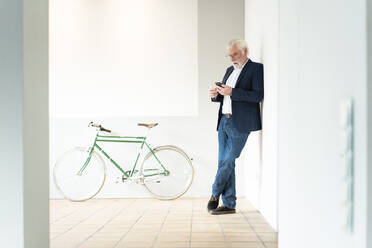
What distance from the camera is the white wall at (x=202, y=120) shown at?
15.9 feet

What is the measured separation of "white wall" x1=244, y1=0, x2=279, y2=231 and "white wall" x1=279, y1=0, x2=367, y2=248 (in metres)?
1.46

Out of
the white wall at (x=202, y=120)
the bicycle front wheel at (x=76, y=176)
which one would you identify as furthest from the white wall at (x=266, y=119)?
the bicycle front wheel at (x=76, y=176)

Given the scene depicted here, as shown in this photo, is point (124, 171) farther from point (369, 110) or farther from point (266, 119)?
point (369, 110)

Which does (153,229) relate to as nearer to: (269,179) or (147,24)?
(269,179)

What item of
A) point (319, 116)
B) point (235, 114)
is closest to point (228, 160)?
point (235, 114)

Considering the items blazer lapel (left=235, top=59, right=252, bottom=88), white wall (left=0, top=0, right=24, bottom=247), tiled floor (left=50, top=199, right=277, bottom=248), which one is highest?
blazer lapel (left=235, top=59, right=252, bottom=88)

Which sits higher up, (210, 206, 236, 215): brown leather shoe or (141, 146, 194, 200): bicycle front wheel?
(141, 146, 194, 200): bicycle front wheel

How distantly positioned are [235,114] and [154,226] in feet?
3.95

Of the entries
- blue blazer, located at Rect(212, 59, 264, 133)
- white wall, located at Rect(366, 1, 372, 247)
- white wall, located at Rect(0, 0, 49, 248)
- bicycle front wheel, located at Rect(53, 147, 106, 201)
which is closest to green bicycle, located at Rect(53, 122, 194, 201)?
bicycle front wheel, located at Rect(53, 147, 106, 201)

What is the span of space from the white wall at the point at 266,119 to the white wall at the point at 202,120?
1.60 feet

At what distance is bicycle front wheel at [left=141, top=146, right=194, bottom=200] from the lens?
4734mm

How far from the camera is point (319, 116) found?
51.9 inches

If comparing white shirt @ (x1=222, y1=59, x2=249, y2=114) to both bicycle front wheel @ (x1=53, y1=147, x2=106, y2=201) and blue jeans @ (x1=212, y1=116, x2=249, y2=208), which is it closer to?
blue jeans @ (x1=212, y1=116, x2=249, y2=208)

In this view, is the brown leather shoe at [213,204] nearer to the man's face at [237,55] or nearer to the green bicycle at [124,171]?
the green bicycle at [124,171]
